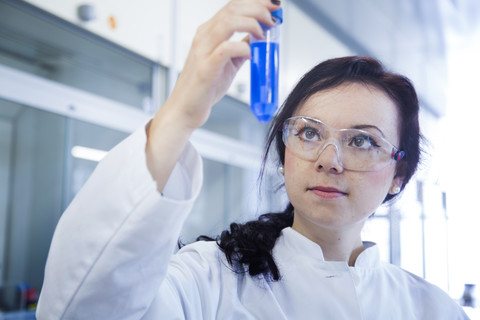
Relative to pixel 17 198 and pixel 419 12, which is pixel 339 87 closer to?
pixel 17 198

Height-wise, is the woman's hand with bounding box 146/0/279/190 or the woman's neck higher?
the woman's hand with bounding box 146/0/279/190

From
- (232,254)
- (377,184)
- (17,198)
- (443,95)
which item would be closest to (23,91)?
(17,198)

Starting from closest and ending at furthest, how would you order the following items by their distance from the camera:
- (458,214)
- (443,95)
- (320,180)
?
(320,180)
(458,214)
(443,95)

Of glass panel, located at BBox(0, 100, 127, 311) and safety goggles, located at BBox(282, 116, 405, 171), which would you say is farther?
glass panel, located at BBox(0, 100, 127, 311)

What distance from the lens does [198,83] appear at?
0.69 m

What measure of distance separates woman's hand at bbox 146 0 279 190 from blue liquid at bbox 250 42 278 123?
0.27ft

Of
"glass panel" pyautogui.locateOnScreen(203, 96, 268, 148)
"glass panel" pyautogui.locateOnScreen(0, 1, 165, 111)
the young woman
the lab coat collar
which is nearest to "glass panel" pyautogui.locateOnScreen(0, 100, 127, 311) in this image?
"glass panel" pyautogui.locateOnScreen(0, 1, 165, 111)

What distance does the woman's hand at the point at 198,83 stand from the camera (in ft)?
2.25

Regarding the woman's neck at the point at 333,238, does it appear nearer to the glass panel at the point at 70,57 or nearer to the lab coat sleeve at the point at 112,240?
the lab coat sleeve at the point at 112,240

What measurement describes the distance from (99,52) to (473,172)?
2881 millimetres

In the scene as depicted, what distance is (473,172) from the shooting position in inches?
141

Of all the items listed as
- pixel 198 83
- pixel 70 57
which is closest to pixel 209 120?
pixel 70 57

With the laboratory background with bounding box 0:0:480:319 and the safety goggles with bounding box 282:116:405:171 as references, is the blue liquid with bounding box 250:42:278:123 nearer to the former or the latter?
the safety goggles with bounding box 282:116:405:171

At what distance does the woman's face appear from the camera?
3.32 feet
